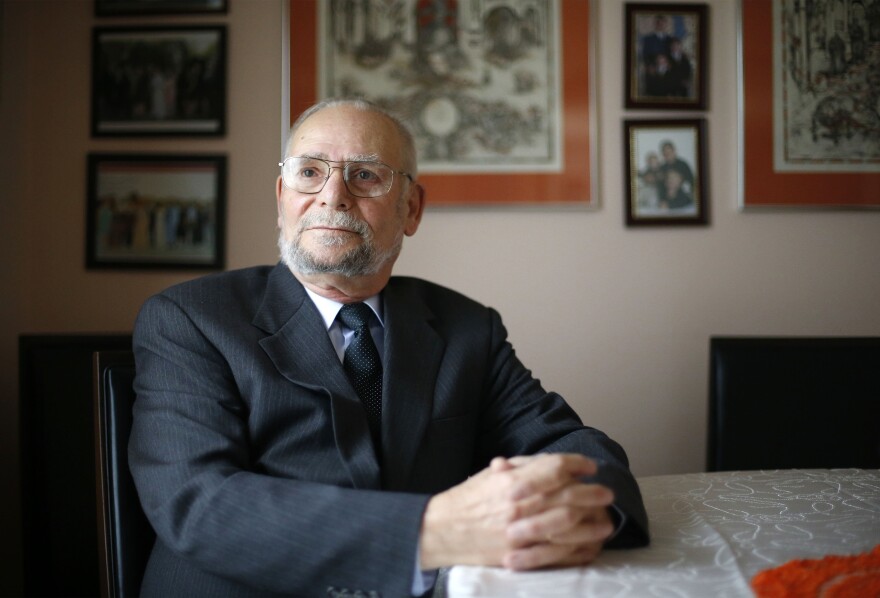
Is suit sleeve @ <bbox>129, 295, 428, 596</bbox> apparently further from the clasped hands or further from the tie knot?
the tie knot

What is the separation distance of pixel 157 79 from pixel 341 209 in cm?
139

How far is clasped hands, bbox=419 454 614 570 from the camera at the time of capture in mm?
925

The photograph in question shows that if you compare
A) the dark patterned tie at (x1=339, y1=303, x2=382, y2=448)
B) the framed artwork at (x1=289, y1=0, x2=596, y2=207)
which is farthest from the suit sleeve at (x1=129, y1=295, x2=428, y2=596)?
the framed artwork at (x1=289, y1=0, x2=596, y2=207)

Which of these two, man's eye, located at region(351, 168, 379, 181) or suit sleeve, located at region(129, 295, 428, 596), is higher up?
man's eye, located at region(351, 168, 379, 181)

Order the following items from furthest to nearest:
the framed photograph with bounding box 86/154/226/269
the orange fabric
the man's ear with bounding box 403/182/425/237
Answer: the framed photograph with bounding box 86/154/226/269 < the man's ear with bounding box 403/182/425/237 < the orange fabric

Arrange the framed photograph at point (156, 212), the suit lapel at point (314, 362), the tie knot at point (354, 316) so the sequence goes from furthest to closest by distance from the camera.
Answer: the framed photograph at point (156, 212)
the tie knot at point (354, 316)
the suit lapel at point (314, 362)

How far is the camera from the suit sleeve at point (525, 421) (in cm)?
134

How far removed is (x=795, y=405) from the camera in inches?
83.5

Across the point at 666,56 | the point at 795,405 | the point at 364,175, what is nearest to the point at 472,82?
the point at 666,56

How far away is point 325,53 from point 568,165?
0.98 metres

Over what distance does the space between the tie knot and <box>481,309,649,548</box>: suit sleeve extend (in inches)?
12.7

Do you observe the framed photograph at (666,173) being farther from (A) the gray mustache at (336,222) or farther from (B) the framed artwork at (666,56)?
(A) the gray mustache at (336,222)

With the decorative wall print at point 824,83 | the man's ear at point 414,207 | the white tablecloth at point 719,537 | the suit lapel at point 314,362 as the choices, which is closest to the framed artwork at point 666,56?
the decorative wall print at point 824,83

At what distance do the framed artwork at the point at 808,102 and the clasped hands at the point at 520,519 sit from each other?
190cm
